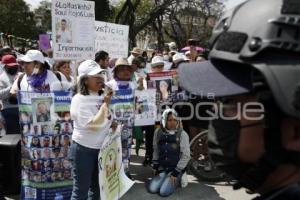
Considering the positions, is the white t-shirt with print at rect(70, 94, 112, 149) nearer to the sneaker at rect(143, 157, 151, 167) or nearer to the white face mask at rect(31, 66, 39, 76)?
the white face mask at rect(31, 66, 39, 76)

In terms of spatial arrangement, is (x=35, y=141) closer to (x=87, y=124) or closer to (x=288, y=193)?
(x=87, y=124)

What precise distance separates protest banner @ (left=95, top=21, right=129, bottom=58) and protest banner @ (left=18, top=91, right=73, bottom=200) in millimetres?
2732

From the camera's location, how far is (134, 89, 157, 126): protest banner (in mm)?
6300

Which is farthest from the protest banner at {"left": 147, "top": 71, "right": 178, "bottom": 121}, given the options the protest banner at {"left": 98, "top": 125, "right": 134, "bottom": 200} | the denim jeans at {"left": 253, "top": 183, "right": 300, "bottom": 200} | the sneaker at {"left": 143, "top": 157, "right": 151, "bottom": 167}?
the denim jeans at {"left": 253, "top": 183, "right": 300, "bottom": 200}

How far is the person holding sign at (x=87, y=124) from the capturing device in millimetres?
4215

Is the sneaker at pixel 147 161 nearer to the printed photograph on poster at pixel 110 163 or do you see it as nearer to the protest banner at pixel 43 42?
the printed photograph on poster at pixel 110 163

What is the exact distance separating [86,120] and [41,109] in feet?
2.55

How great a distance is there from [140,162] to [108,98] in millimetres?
3141

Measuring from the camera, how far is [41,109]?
4.74 meters

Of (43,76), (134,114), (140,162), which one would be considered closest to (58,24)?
(43,76)

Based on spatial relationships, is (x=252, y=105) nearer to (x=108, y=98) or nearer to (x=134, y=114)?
(x=108, y=98)

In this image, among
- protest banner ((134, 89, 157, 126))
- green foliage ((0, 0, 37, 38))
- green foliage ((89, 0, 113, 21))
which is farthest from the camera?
green foliage ((0, 0, 37, 38))

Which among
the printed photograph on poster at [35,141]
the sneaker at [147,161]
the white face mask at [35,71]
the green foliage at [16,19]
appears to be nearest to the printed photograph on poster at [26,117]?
the printed photograph on poster at [35,141]

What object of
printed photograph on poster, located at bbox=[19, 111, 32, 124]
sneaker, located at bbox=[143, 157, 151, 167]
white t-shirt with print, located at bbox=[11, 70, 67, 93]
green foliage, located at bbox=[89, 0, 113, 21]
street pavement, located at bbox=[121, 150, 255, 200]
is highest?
green foliage, located at bbox=[89, 0, 113, 21]
